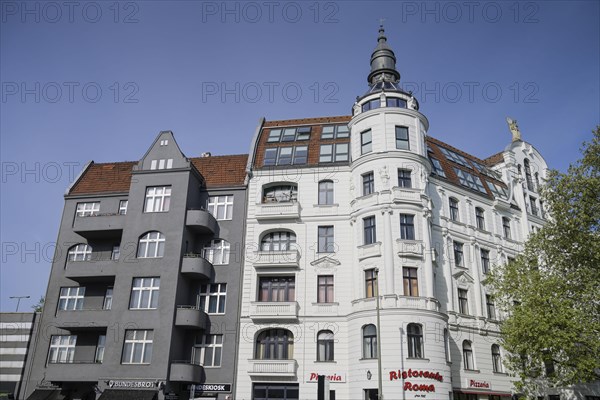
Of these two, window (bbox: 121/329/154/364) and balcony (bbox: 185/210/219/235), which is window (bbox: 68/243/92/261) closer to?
window (bbox: 121/329/154/364)

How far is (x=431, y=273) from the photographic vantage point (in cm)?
3388

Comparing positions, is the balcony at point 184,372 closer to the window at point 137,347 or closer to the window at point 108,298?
the window at point 137,347

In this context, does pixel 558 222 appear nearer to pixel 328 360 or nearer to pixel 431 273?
pixel 431 273

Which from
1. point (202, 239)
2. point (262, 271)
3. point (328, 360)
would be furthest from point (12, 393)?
point (328, 360)

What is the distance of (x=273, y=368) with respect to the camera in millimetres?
32844

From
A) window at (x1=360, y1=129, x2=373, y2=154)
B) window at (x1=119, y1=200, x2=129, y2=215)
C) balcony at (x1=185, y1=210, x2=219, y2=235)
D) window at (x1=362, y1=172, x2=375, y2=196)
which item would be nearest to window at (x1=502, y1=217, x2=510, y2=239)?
window at (x1=362, y1=172, x2=375, y2=196)

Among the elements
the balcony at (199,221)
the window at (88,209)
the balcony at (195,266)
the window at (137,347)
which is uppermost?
the window at (88,209)

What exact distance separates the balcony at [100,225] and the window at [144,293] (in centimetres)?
456

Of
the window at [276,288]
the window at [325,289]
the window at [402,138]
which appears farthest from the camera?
the window at [402,138]

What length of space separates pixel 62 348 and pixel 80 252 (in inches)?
276

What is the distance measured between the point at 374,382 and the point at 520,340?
8890mm

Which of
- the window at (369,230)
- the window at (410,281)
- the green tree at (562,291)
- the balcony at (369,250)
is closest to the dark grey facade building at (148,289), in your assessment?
the balcony at (369,250)

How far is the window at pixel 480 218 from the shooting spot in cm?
4144

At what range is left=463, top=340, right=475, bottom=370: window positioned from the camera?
35.4 metres
